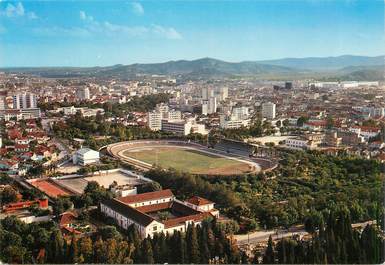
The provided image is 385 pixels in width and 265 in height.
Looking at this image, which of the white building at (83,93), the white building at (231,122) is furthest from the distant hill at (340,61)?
the white building at (83,93)

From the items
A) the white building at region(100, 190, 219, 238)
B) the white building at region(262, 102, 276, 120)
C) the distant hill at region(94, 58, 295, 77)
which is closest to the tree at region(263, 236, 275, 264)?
the white building at region(100, 190, 219, 238)

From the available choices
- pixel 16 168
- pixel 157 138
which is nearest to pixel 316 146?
pixel 157 138

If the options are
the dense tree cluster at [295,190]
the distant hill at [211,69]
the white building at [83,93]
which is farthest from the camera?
the distant hill at [211,69]

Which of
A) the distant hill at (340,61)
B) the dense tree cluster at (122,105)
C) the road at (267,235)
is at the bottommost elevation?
the road at (267,235)

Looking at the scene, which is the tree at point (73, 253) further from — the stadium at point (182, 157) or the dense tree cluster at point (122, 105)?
the dense tree cluster at point (122, 105)

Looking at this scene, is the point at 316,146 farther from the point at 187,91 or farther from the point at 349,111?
the point at 187,91

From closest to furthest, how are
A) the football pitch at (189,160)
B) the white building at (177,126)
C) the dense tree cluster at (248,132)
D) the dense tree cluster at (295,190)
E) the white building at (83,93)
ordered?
the dense tree cluster at (295,190), the football pitch at (189,160), the dense tree cluster at (248,132), the white building at (177,126), the white building at (83,93)

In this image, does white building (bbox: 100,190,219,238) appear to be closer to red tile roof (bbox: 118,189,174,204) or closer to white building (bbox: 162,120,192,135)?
red tile roof (bbox: 118,189,174,204)
